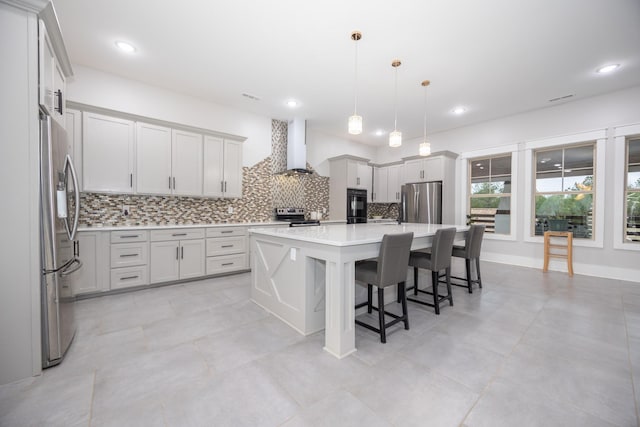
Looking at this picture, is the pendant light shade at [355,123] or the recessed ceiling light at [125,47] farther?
the recessed ceiling light at [125,47]

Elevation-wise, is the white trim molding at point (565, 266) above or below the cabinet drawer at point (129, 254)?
below

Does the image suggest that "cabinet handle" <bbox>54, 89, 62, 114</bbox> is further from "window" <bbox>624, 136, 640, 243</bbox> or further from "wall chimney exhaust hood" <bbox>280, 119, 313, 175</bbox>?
"window" <bbox>624, 136, 640, 243</bbox>

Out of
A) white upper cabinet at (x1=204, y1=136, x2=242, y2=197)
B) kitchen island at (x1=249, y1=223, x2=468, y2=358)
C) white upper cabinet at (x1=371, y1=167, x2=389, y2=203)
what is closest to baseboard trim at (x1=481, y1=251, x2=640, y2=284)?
white upper cabinet at (x1=371, y1=167, x2=389, y2=203)

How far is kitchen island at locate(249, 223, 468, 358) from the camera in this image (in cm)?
198

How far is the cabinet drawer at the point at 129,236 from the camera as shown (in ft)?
11.1

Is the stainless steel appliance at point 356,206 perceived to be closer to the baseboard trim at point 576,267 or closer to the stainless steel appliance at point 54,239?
the baseboard trim at point 576,267

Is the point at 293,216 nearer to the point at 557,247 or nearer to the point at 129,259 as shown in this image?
the point at 129,259

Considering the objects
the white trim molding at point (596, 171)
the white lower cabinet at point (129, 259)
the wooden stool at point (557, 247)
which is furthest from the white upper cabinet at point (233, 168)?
the wooden stool at point (557, 247)

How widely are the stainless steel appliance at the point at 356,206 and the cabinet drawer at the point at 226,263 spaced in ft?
9.01

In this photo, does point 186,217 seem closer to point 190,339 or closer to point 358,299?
point 190,339

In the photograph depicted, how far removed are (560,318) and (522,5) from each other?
3.07 meters

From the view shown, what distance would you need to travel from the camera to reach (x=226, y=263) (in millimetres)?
4297

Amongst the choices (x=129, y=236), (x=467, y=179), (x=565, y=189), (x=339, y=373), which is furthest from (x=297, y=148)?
(x=565, y=189)

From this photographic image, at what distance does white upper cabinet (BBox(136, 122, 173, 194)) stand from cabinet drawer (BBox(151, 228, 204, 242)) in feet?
1.99
